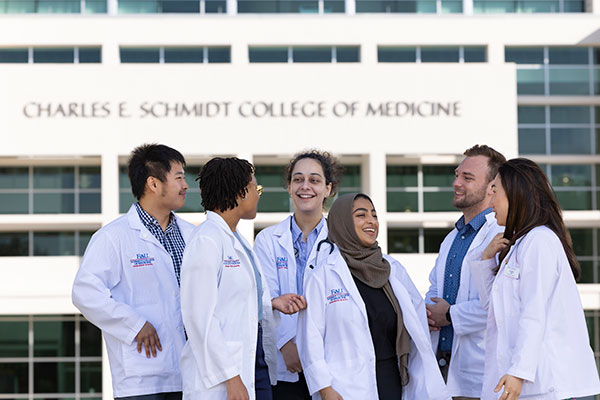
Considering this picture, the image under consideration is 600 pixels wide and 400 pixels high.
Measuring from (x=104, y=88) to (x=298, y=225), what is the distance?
20.5 m

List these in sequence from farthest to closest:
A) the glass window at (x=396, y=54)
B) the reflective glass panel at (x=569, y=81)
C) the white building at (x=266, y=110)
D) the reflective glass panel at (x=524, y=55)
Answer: the reflective glass panel at (x=569, y=81)
the reflective glass panel at (x=524, y=55)
the glass window at (x=396, y=54)
the white building at (x=266, y=110)

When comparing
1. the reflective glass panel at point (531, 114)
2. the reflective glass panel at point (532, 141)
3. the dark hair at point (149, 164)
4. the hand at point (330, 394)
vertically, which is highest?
the reflective glass panel at point (531, 114)

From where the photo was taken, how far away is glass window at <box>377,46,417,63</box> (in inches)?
A: 1105

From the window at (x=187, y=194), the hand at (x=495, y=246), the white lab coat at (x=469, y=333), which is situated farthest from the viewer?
the window at (x=187, y=194)

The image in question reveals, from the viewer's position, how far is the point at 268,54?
2777 cm

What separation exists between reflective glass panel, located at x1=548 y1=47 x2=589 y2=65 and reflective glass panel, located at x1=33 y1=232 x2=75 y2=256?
17760 millimetres

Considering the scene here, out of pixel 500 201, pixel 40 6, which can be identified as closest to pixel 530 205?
pixel 500 201

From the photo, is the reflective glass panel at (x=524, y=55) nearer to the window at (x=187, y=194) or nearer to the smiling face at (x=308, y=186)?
the window at (x=187, y=194)

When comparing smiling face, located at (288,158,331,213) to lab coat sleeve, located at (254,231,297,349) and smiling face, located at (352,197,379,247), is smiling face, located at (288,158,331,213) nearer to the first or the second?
lab coat sleeve, located at (254,231,297,349)

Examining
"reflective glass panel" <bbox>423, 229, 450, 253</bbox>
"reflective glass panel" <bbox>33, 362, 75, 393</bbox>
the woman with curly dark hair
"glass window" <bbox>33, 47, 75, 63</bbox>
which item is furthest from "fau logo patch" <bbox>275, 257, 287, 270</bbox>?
"glass window" <bbox>33, 47, 75, 63</bbox>

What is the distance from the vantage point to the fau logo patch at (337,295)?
5.32 metres

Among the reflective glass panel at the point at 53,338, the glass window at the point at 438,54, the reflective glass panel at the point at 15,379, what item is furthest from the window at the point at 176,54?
the reflective glass panel at the point at 15,379

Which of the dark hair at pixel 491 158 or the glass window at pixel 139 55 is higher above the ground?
the glass window at pixel 139 55

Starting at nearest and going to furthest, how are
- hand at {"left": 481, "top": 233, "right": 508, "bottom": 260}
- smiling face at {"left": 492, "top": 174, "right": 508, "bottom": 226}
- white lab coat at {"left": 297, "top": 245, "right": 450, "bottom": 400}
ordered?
smiling face at {"left": 492, "top": 174, "right": 508, "bottom": 226} < hand at {"left": 481, "top": 233, "right": 508, "bottom": 260} < white lab coat at {"left": 297, "top": 245, "right": 450, "bottom": 400}
